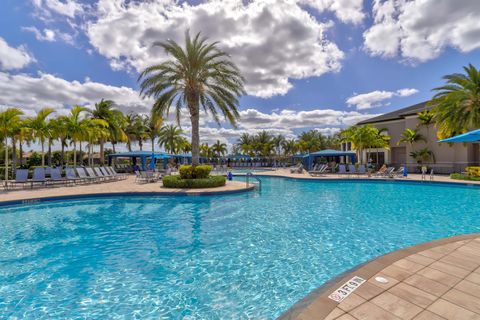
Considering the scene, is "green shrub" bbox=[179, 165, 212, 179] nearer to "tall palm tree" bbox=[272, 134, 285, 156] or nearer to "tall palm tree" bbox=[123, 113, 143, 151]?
"tall palm tree" bbox=[123, 113, 143, 151]

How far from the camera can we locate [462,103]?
17.9 metres

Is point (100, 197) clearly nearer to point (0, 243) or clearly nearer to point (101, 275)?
point (0, 243)

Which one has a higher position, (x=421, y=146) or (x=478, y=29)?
(x=478, y=29)

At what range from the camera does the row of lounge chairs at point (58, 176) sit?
14.6 m

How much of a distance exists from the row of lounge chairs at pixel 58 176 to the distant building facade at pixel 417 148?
90.5ft

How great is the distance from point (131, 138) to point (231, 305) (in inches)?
1416

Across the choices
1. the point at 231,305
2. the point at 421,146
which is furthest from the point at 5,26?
the point at 421,146

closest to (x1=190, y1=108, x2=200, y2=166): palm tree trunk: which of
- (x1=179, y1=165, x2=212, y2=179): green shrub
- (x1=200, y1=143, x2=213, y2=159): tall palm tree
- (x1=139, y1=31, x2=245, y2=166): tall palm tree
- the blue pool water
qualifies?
(x1=139, y1=31, x2=245, y2=166): tall palm tree

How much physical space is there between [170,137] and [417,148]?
38488 mm

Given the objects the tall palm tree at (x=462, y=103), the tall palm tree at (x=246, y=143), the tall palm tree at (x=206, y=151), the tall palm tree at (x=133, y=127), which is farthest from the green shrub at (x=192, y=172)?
the tall palm tree at (x=206, y=151)

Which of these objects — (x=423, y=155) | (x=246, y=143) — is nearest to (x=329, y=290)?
(x=423, y=155)

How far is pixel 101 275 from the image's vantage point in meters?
4.29

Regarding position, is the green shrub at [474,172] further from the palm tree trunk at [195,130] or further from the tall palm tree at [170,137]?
the tall palm tree at [170,137]

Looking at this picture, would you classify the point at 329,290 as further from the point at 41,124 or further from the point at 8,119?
the point at 41,124
